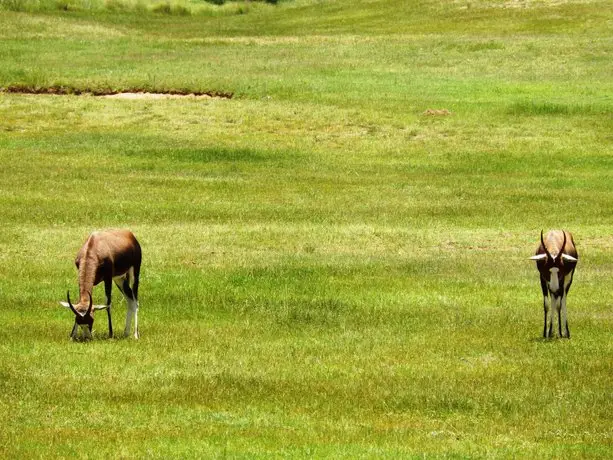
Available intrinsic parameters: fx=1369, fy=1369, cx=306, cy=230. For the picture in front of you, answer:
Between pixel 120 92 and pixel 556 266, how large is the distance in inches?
1832

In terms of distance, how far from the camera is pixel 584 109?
60719 millimetres

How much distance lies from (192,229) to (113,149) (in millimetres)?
16575

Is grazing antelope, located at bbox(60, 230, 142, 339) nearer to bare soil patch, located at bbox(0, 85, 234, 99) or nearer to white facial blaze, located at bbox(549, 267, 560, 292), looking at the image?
white facial blaze, located at bbox(549, 267, 560, 292)

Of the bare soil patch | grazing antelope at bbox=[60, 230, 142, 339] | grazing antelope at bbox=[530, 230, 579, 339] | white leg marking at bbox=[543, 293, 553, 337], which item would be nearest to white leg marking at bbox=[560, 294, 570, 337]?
grazing antelope at bbox=[530, 230, 579, 339]

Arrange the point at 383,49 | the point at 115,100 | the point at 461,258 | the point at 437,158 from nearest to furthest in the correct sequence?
the point at 461,258
the point at 437,158
the point at 115,100
the point at 383,49

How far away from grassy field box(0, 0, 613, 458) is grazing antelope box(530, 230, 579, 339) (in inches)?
→ 26.2

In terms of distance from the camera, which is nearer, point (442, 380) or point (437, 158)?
point (442, 380)

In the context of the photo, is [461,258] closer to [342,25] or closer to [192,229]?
[192,229]

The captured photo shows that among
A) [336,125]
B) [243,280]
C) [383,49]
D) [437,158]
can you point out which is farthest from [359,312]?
[383,49]

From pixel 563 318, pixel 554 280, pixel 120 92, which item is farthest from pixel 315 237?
pixel 120 92

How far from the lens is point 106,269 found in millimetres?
22922

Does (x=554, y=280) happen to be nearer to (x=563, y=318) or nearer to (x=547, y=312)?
(x=547, y=312)

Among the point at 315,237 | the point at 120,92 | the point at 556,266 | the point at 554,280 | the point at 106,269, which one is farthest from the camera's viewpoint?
the point at 120,92

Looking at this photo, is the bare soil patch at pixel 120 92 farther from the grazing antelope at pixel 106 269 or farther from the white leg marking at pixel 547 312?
the grazing antelope at pixel 106 269
